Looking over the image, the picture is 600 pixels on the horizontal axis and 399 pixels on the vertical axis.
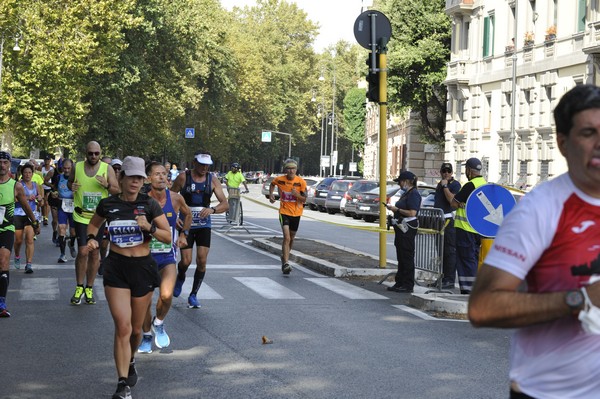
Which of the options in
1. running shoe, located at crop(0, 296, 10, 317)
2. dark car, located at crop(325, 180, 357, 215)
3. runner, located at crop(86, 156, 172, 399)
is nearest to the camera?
runner, located at crop(86, 156, 172, 399)

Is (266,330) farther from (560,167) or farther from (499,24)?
(499,24)

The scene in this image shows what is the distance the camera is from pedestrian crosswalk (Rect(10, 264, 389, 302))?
46.2ft

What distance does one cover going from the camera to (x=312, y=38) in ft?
402

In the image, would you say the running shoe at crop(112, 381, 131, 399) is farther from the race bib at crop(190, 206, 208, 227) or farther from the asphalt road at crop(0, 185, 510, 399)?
the race bib at crop(190, 206, 208, 227)

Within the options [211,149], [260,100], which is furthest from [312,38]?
[211,149]

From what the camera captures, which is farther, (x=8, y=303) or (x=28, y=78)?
(x=28, y=78)

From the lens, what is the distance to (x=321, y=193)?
5025 centimetres

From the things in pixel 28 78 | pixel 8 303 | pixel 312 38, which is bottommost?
pixel 8 303

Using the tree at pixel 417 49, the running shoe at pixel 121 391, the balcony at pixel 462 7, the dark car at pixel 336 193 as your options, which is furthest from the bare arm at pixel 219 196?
the tree at pixel 417 49

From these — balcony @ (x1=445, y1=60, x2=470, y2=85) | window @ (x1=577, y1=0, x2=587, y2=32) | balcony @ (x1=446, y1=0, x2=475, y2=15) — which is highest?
balcony @ (x1=446, y1=0, x2=475, y2=15)

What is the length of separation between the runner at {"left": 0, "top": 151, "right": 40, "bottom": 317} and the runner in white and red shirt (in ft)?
30.8

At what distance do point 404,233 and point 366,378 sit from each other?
727cm

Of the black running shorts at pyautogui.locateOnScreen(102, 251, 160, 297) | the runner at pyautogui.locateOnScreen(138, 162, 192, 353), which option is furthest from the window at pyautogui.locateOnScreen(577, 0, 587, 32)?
the black running shorts at pyautogui.locateOnScreen(102, 251, 160, 297)

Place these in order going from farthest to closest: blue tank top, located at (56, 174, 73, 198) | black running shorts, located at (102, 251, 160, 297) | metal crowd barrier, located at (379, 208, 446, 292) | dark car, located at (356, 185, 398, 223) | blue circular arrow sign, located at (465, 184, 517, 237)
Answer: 1. dark car, located at (356, 185, 398, 223)
2. blue tank top, located at (56, 174, 73, 198)
3. metal crowd barrier, located at (379, 208, 446, 292)
4. blue circular arrow sign, located at (465, 184, 517, 237)
5. black running shorts, located at (102, 251, 160, 297)
